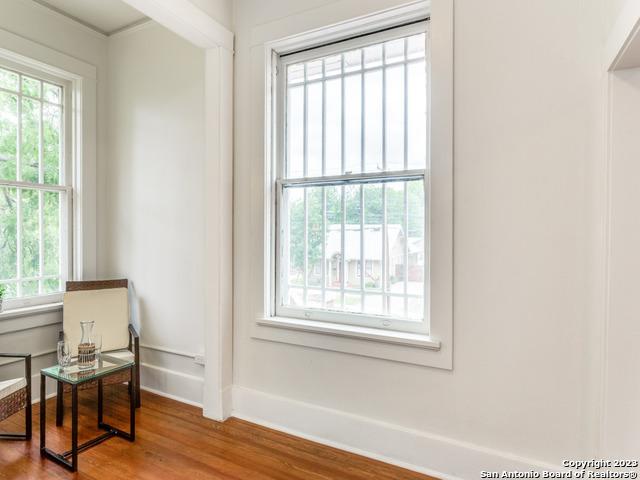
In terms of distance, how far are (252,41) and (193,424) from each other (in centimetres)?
264

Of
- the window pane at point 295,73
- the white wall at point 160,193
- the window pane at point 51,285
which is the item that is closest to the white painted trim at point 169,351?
the white wall at point 160,193

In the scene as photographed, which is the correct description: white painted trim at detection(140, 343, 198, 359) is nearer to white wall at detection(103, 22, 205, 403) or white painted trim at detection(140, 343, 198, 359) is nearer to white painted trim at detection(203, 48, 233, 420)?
white wall at detection(103, 22, 205, 403)

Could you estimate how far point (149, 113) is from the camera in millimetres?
3172

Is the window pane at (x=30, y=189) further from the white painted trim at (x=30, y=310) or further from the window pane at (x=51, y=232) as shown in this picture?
the white painted trim at (x=30, y=310)

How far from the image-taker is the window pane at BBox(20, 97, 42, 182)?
2.99 m

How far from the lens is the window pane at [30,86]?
9.80ft

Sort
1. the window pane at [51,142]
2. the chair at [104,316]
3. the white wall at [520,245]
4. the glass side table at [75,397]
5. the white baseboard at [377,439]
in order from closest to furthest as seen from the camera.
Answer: the white wall at [520,245] → the white baseboard at [377,439] → the glass side table at [75,397] → the chair at [104,316] → the window pane at [51,142]

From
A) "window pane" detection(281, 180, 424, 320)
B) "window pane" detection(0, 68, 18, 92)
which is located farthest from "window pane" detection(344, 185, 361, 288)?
"window pane" detection(0, 68, 18, 92)

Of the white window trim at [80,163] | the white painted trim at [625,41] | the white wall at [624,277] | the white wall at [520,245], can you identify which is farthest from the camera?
the white window trim at [80,163]

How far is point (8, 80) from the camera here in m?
2.90

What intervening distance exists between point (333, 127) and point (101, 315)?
90.1 inches

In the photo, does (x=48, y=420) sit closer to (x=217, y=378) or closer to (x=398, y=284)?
(x=217, y=378)

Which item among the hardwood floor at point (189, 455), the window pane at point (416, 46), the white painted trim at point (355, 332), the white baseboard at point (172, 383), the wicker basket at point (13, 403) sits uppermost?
the window pane at point (416, 46)

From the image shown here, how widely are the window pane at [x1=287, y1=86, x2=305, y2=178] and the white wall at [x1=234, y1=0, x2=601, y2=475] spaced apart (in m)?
0.69
